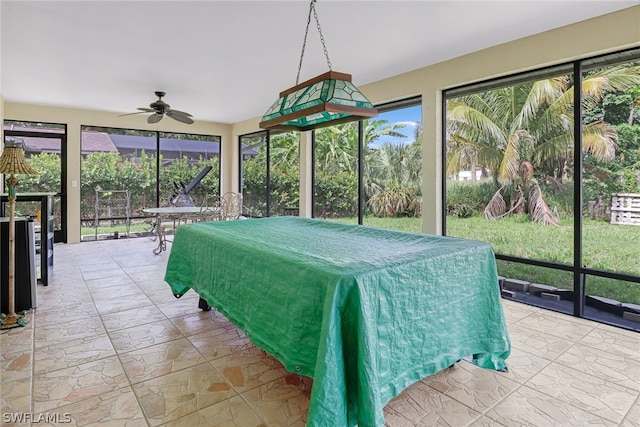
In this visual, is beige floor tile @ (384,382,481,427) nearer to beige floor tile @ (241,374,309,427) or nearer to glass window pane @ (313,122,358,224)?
beige floor tile @ (241,374,309,427)

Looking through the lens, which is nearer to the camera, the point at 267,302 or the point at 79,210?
the point at 267,302

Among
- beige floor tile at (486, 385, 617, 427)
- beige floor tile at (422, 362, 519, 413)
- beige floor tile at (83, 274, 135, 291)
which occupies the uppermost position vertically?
beige floor tile at (83, 274, 135, 291)

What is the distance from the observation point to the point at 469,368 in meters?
2.38

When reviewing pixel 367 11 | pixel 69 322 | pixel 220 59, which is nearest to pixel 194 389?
pixel 69 322

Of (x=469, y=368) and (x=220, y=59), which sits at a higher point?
(x=220, y=59)

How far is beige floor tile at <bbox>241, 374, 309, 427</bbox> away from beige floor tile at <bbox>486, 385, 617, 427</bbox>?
1007mm

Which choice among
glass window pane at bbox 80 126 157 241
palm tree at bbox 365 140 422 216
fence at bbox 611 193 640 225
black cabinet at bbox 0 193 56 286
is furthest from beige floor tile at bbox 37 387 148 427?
glass window pane at bbox 80 126 157 241

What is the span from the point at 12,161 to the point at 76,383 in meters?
2.04

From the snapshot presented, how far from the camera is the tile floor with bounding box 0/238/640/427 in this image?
1.86 meters

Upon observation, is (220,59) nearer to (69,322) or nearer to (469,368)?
(69,322)

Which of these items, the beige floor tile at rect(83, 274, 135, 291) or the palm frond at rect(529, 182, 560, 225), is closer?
the palm frond at rect(529, 182, 560, 225)

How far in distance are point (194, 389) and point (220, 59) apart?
11.7ft

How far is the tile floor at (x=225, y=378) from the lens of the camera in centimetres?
186

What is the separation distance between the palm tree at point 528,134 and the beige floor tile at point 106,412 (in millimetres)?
3925
